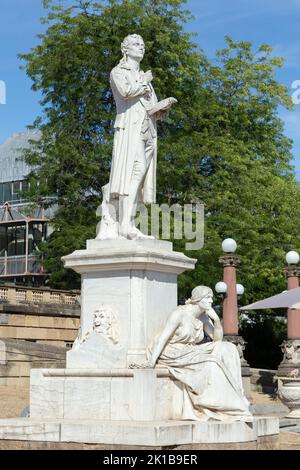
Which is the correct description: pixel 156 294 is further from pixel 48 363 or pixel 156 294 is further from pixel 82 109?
pixel 82 109

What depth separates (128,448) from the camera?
9.14m

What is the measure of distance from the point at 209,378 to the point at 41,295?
24422 mm

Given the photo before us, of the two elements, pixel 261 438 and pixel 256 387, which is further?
pixel 256 387

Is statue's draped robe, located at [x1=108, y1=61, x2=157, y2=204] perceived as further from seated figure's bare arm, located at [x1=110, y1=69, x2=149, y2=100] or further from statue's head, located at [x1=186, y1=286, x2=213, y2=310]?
statue's head, located at [x1=186, y1=286, x2=213, y2=310]

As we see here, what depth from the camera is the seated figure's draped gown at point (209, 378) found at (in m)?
10.3

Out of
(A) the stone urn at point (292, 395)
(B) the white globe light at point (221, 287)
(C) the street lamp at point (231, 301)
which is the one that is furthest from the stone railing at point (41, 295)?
(A) the stone urn at point (292, 395)

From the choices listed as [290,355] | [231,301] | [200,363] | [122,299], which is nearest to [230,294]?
[231,301]

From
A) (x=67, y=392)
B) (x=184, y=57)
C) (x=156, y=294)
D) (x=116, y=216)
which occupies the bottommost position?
(x=67, y=392)

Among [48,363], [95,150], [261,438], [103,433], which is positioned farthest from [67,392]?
[95,150]

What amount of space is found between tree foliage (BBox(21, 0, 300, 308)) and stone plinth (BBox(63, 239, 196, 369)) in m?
19.1

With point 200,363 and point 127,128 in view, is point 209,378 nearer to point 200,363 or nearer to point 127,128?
point 200,363

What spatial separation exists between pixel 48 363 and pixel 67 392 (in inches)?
628

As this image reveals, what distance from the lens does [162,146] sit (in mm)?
31625

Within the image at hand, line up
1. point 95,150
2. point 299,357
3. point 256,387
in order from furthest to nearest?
point 95,150 < point 256,387 < point 299,357
